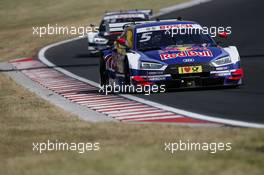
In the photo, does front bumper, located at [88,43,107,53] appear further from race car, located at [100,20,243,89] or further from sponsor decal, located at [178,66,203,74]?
sponsor decal, located at [178,66,203,74]

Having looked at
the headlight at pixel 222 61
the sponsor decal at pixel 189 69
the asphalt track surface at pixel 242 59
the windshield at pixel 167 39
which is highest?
the windshield at pixel 167 39

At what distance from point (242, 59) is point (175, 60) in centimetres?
791

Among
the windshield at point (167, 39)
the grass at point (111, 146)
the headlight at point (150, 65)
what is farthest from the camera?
the windshield at point (167, 39)

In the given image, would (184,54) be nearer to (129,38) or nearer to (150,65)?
(150,65)

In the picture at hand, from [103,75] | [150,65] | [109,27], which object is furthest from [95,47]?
[150,65]

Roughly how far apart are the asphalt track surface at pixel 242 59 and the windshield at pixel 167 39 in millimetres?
1150

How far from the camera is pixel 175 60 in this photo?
1537 cm

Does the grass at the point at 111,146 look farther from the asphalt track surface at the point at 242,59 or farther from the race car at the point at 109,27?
the race car at the point at 109,27

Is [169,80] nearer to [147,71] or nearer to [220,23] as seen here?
[147,71]

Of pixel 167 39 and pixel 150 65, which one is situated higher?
pixel 167 39

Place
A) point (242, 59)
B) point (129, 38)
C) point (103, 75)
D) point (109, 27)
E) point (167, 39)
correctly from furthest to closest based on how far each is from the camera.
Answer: point (109, 27) < point (242, 59) < point (103, 75) < point (129, 38) < point (167, 39)

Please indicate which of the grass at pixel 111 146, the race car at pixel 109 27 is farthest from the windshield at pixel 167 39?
the race car at pixel 109 27

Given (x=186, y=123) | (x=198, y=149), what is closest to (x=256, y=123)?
(x=186, y=123)

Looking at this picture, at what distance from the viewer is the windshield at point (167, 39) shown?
16234 millimetres
